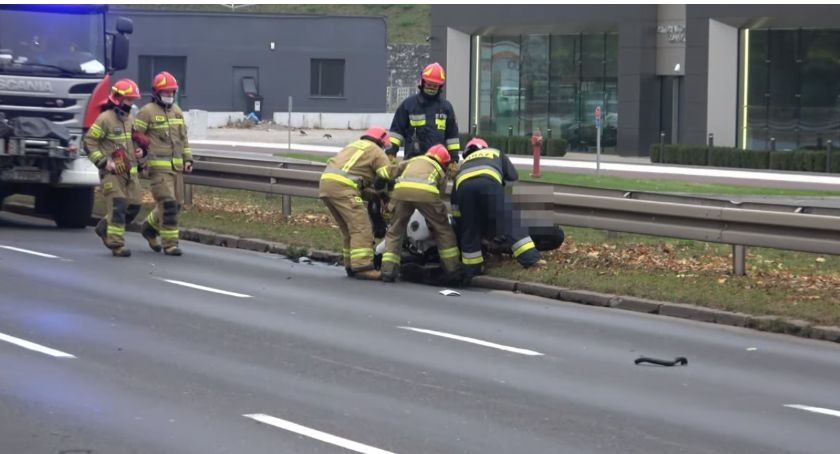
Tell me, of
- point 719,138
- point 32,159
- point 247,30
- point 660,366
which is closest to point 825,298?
point 660,366

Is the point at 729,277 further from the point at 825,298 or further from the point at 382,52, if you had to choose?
the point at 382,52

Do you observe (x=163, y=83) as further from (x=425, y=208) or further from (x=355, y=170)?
(x=425, y=208)

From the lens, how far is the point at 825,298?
12.1 meters

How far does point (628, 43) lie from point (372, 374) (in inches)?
1308

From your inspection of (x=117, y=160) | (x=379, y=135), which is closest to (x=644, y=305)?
(x=379, y=135)

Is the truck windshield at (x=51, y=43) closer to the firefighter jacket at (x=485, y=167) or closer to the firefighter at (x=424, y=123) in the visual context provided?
the firefighter at (x=424, y=123)

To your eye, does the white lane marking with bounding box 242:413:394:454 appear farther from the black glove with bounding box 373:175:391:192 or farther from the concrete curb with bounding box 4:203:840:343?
the black glove with bounding box 373:175:391:192

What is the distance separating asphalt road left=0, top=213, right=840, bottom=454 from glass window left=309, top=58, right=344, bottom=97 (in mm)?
51667

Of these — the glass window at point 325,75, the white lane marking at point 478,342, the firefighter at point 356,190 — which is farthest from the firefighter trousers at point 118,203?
the glass window at point 325,75

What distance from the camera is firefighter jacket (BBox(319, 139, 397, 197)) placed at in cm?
1417

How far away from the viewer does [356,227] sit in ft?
46.1

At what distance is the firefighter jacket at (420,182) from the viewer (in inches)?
534

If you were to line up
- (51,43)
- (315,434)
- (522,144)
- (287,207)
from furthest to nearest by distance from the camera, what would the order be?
1. (522,144)
2. (287,207)
3. (51,43)
4. (315,434)

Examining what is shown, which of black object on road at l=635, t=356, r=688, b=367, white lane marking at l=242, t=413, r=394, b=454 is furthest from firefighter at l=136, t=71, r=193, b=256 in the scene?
white lane marking at l=242, t=413, r=394, b=454
